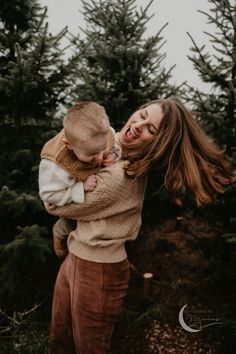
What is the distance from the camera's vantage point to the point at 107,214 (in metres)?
2.01

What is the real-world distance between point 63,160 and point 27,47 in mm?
2042

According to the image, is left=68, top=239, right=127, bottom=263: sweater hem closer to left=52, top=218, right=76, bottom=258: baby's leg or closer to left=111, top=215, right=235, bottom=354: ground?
left=52, top=218, right=76, bottom=258: baby's leg

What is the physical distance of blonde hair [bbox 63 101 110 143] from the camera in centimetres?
179

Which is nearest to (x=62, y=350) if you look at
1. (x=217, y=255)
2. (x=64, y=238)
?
(x=64, y=238)

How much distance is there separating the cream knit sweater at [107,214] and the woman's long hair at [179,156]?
11 centimetres

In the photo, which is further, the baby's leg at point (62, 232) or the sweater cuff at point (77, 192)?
the baby's leg at point (62, 232)

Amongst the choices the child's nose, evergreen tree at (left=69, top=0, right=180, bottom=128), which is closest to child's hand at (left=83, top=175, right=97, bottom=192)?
the child's nose

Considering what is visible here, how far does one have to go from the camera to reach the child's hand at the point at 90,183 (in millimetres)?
1944

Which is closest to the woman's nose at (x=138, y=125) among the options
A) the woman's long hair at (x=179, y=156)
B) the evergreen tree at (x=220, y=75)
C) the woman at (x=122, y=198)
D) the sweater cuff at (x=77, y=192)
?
the woman at (x=122, y=198)

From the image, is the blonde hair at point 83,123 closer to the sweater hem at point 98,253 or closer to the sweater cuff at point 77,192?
the sweater cuff at point 77,192

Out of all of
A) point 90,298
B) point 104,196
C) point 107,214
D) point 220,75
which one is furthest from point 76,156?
point 220,75

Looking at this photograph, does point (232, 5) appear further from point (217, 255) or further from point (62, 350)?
point (62, 350)

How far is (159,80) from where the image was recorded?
3.52 metres

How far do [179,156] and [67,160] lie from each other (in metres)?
0.66
